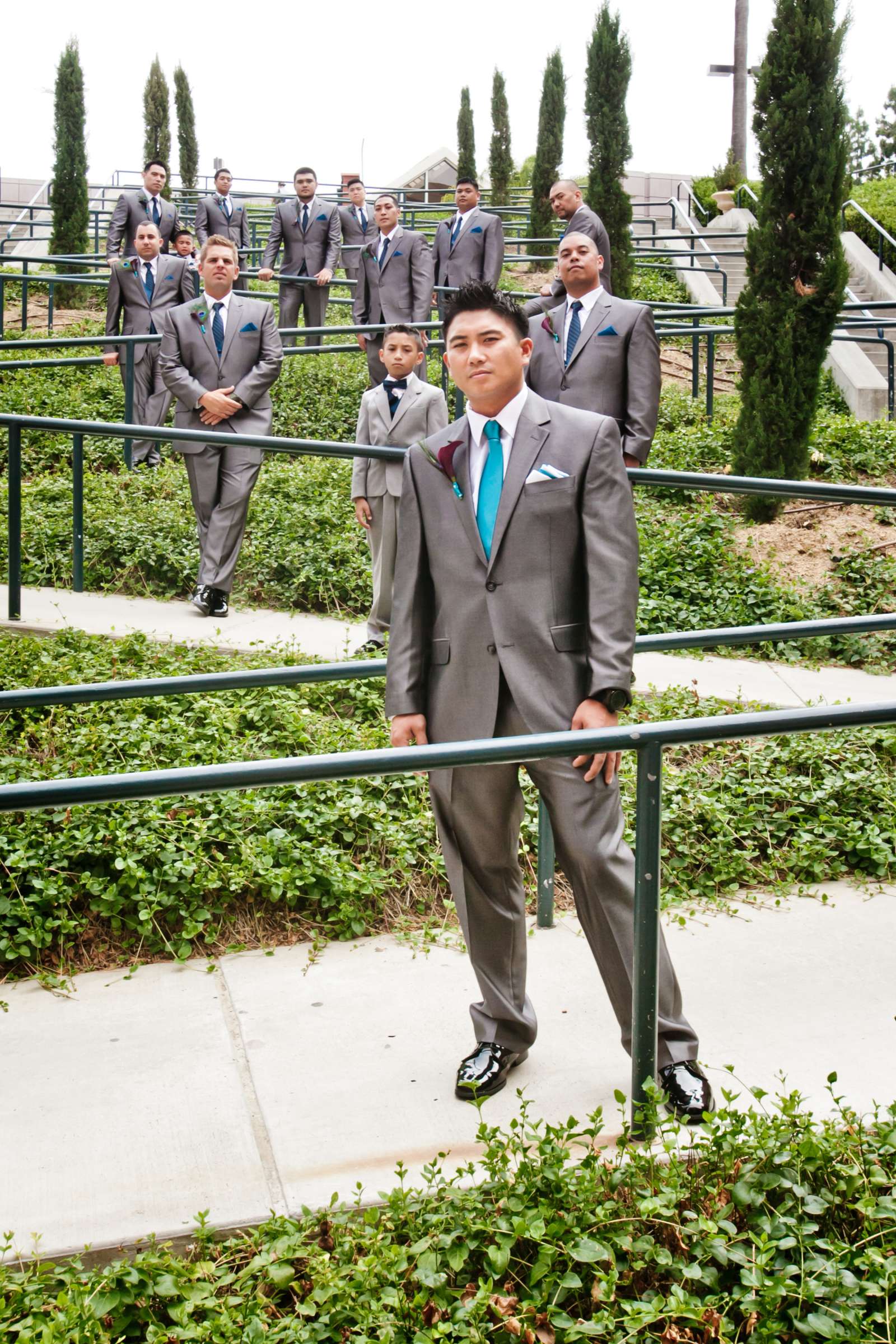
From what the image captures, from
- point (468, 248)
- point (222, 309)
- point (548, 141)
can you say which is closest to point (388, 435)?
point (222, 309)

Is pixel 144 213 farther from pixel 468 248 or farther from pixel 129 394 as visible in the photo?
pixel 129 394

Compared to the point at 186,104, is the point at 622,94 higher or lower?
lower

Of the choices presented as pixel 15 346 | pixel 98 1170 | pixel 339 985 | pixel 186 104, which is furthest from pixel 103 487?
pixel 186 104

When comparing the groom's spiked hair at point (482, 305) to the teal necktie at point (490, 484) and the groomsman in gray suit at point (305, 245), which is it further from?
the groomsman in gray suit at point (305, 245)

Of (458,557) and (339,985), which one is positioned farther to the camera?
(339,985)

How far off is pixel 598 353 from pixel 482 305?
3.44m

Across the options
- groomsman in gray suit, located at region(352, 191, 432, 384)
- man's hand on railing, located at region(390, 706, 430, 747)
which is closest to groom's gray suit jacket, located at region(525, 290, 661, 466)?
man's hand on railing, located at region(390, 706, 430, 747)

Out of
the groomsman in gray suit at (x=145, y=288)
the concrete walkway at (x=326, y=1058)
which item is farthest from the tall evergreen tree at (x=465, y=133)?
the concrete walkway at (x=326, y=1058)

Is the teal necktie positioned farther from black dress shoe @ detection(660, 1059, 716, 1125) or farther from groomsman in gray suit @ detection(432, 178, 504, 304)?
groomsman in gray suit @ detection(432, 178, 504, 304)

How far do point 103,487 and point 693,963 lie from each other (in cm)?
609

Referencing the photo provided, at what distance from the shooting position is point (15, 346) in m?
9.44

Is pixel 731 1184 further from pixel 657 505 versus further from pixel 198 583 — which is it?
pixel 657 505

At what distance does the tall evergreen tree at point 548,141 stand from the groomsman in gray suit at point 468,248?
11.4 m

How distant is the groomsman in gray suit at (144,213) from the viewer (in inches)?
503
